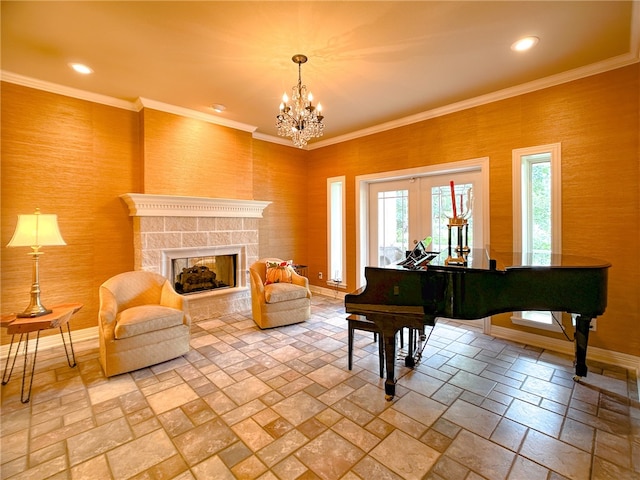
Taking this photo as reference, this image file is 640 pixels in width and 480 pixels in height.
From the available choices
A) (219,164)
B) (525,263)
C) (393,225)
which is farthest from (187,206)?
(525,263)

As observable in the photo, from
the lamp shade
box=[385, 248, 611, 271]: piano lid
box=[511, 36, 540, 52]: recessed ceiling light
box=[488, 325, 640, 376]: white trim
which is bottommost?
box=[488, 325, 640, 376]: white trim

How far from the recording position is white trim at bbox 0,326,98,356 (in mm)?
3201

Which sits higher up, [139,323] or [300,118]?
[300,118]

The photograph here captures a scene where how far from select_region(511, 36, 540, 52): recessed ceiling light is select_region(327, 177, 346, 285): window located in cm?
329

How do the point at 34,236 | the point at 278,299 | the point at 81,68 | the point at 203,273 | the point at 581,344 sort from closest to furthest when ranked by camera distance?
1. the point at 581,344
2. the point at 34,236
3. the point at 81,68
4. the point at 278,299
5. the point at 203,273

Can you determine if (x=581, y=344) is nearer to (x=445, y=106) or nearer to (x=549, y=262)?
(x=549, y=262)

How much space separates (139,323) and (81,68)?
8.62 feet

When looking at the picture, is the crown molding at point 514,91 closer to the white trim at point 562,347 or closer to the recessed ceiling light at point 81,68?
the white trim at point 562,347

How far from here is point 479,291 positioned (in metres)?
2.20

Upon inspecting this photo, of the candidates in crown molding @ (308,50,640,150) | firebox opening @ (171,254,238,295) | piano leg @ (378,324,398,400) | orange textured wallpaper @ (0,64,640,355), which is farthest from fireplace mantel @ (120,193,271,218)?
piano leg @ (378,324,398,400)

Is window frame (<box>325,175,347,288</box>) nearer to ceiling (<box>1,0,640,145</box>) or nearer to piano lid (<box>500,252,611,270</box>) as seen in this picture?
ceiling (<box>1,0,640,145</box>)

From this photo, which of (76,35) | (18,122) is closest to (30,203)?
(18,122)

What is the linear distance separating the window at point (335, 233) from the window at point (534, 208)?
282 centimetres

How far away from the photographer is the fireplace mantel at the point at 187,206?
148 inches
